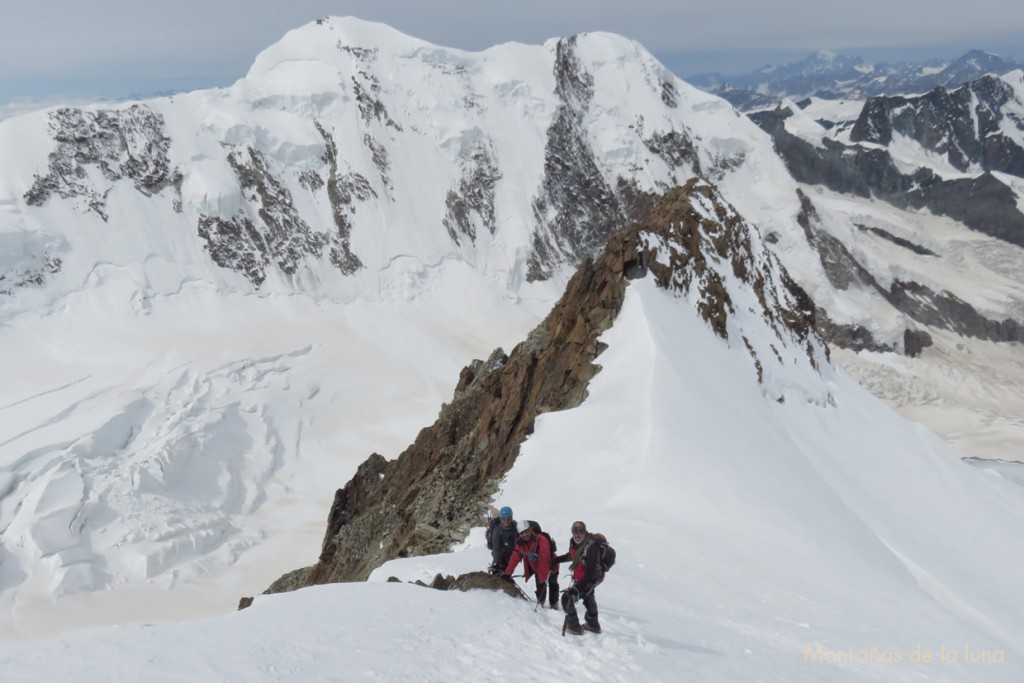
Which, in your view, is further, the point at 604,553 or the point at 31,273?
the point at 31,273

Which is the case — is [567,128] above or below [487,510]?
above

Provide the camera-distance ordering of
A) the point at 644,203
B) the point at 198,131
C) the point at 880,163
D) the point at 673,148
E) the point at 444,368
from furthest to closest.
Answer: the point at 880,163, the point at 673,148, the point at 644,203, the point at 198,131, the point at 444,368

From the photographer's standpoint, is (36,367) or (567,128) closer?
(36,367)

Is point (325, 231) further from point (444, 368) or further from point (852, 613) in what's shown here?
point (852, 613)

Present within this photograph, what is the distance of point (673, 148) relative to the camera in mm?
87438

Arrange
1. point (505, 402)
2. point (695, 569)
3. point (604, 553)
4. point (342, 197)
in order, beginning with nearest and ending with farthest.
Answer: point (604, 553) < point (695, 569) < point (505, 402) < point (342, 197)

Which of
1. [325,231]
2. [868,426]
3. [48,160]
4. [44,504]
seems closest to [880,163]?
[325,231]

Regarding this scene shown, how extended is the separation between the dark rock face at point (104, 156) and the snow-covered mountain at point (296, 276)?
235mm

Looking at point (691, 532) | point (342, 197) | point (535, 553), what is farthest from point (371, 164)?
point (535, 553)

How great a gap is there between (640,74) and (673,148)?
11899 mm

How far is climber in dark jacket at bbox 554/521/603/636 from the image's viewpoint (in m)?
8.11

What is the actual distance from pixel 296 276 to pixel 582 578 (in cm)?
5735

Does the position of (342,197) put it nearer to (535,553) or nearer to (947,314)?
(535,553)

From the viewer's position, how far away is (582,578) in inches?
320
